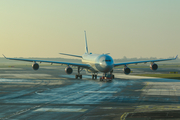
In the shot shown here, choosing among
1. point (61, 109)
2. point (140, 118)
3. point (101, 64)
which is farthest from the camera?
point (101, 64)

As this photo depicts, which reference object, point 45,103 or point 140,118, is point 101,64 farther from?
point 140,118

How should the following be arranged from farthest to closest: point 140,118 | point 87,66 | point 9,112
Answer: point 87,66, point 9,112, point 140,118

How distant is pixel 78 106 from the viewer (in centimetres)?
2170

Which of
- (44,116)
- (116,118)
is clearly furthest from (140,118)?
(44,116)

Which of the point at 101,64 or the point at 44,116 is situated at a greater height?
the point at 101,64

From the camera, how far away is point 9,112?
19188 millimetres

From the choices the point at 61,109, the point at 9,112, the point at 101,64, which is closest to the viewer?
the point at 9,112

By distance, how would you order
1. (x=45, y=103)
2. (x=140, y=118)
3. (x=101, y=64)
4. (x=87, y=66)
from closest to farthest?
1. (x=140, y=118)
2. (x=45, y=103)
3. (x=101, y=64)
4. (x=87, y=66)

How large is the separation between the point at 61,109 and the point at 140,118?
6675 mm

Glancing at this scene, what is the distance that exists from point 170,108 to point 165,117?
3.74m

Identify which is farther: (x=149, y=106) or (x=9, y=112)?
(x=149, y=106)

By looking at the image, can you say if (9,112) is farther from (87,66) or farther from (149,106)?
(87,66)

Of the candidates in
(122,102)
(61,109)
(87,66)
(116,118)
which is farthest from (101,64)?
(116,118)

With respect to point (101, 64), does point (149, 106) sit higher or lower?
lower
